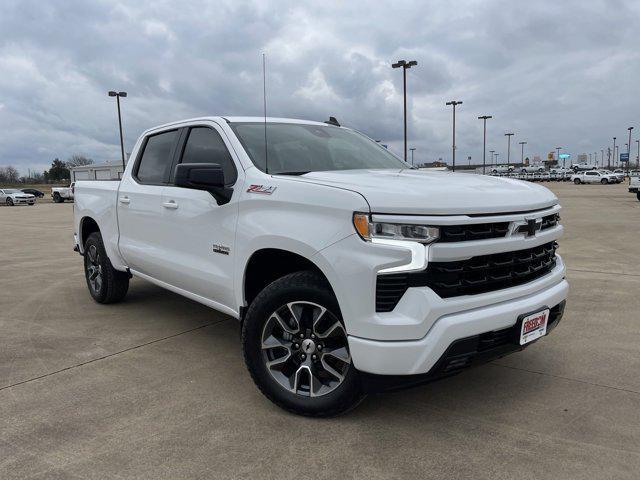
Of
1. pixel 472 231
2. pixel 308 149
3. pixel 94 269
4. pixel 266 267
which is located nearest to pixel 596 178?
pixel 94 269

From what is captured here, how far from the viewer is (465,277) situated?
277 centimetres

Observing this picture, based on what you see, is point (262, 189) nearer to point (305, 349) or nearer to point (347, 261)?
point (347, 261)

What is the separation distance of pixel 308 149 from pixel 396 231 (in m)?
1.60

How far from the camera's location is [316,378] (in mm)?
3096

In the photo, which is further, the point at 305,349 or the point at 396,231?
the point at 305,349

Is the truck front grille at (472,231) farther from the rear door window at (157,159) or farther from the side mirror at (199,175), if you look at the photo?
the rear door window at (157,159)

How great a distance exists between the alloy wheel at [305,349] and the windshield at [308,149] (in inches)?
39.9

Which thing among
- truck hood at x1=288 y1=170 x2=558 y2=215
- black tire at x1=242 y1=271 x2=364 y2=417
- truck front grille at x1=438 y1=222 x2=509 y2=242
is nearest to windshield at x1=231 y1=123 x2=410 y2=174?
truck hood at x1=288 y1=170 x2=558 y2=215

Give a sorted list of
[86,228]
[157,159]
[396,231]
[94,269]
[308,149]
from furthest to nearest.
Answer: [86,228], [94,269], [157,159], [308,149], [396,231]

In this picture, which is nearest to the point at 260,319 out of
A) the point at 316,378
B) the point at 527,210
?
the point at 316,378

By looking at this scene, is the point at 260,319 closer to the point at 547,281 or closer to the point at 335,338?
the point at 335,338

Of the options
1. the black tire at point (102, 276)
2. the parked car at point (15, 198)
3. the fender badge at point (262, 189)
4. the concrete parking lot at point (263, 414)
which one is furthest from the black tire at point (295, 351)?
the parked car at point (15, 198)

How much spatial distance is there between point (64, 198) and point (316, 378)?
4561 centimetres

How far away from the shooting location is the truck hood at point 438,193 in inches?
105
